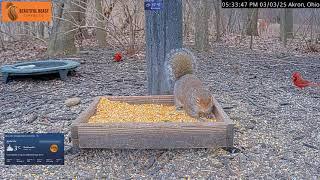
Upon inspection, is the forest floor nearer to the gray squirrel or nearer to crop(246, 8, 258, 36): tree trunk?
the gray squirrel

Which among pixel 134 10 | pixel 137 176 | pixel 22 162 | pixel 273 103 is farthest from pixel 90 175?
pixel 134 10

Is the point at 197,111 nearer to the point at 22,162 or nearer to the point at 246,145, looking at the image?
the point at 246,145

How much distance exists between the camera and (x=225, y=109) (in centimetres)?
422

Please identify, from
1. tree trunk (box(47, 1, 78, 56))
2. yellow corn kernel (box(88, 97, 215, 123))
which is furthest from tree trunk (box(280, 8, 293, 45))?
yellow corn kernel (box(88, 97, 215, 123))

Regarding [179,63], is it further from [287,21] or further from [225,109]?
[287,21]

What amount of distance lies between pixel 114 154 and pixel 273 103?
7.05ft

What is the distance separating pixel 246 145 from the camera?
3.23 meters

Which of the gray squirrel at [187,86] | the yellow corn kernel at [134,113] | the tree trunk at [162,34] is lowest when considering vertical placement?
the yellow corn kernel at [134,113]

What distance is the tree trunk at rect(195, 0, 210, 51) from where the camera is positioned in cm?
848
